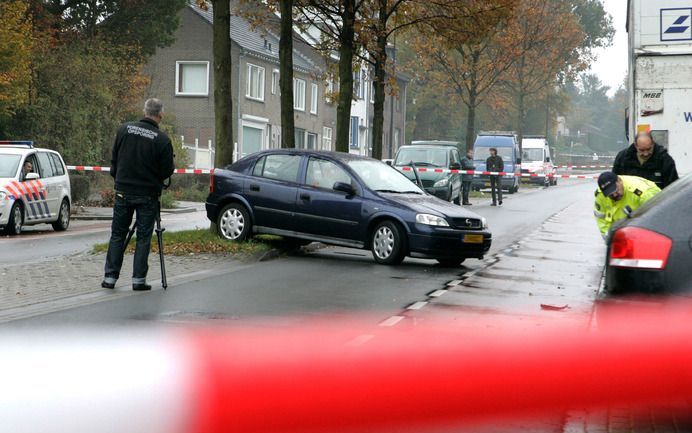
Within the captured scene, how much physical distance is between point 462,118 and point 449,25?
6195cm

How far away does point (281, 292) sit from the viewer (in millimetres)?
11781

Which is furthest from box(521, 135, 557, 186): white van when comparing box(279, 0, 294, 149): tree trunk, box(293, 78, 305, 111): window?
box(279, 0, 294, 149): tree trunk

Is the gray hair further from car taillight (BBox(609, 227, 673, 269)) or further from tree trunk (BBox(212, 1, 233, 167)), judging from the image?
car taillight (BBox(609, 227, 673, 269))

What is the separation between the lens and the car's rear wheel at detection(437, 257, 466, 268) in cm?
1540

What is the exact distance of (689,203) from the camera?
223 inches

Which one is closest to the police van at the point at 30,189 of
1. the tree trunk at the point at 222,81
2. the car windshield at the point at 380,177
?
the tree trunk at the point at 222,81

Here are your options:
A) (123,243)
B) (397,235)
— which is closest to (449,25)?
(397,235)

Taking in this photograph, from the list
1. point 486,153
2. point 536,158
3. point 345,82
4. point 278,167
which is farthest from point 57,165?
point 536,158

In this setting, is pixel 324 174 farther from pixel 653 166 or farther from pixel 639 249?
pixel 639 249

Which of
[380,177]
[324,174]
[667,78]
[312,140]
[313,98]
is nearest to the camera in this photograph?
[667,78]

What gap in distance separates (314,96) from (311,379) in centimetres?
6202

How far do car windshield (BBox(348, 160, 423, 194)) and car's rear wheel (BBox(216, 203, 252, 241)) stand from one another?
1841mm

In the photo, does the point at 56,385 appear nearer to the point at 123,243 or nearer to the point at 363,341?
the point at 363,341

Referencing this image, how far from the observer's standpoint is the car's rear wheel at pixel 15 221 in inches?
804
